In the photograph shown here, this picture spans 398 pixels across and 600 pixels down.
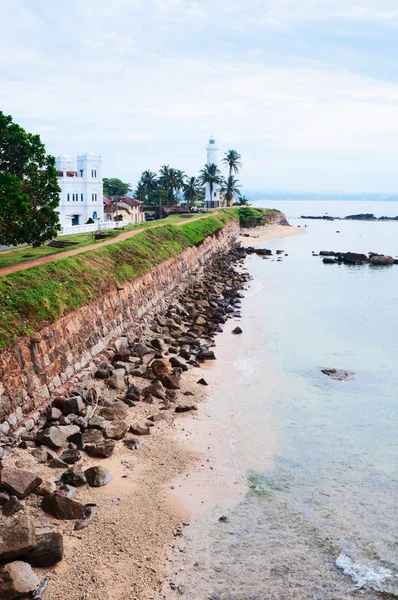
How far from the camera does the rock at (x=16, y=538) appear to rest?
12148 millimetres

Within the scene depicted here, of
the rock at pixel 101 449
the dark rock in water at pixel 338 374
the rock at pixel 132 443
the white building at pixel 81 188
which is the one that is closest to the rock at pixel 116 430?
the rock at pixel 132 443

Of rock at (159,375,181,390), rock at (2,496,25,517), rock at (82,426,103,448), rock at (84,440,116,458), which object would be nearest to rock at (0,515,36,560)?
rock at (2,496,25,517)

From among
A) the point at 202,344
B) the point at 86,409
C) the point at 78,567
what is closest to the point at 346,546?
the point at 78,567

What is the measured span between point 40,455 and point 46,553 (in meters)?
4.80

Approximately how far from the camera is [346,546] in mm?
14219

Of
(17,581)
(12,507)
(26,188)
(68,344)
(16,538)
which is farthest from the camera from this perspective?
(26,188)

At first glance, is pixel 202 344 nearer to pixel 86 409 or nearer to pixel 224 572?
pixel 86 409

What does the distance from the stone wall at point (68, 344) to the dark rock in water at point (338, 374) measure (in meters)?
10.9

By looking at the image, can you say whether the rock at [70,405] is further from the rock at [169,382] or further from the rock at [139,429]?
the rock at [169,382]

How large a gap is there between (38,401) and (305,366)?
15158 mm

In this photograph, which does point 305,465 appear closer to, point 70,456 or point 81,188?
point 70,456

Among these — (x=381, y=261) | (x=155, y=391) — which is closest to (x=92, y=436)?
(x=155, y=391)

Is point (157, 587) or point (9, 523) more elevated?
point (9, 523)

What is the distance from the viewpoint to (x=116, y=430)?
19.2 meters
